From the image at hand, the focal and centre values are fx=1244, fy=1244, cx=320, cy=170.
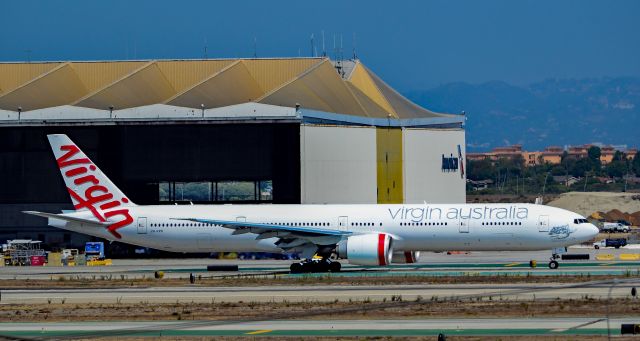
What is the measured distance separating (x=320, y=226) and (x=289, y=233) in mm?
2539

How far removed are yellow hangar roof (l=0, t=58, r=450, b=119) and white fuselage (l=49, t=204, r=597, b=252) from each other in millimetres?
26837

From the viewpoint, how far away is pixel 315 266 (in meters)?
67.6

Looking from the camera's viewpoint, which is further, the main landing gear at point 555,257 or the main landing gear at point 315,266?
the main landing gear at point 315,266

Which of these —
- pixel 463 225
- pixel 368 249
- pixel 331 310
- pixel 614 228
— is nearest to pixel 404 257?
pixel 463 225

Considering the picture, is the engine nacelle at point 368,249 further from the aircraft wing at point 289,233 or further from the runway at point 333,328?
the runway at point 333,328

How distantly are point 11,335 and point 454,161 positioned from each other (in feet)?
267

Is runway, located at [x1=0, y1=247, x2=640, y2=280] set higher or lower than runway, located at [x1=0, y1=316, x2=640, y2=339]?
higher

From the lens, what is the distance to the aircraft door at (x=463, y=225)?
221ft

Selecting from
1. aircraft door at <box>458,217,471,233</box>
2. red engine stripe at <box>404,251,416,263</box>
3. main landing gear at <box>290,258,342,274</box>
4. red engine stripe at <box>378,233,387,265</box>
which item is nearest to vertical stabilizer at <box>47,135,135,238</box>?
main landing gear at <box>290,258,342,274</box>

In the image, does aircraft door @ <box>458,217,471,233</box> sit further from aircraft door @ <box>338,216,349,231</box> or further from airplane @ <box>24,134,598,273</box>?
aircraft door @ <box>338,216,349,231</box>

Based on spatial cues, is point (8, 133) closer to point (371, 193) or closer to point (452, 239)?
point (371, 193)

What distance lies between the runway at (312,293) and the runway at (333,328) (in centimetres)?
768

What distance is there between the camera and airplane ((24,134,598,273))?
221 ft

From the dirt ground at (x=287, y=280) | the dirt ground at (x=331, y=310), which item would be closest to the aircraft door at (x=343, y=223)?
the dirt ground at (x=287, y=280)
